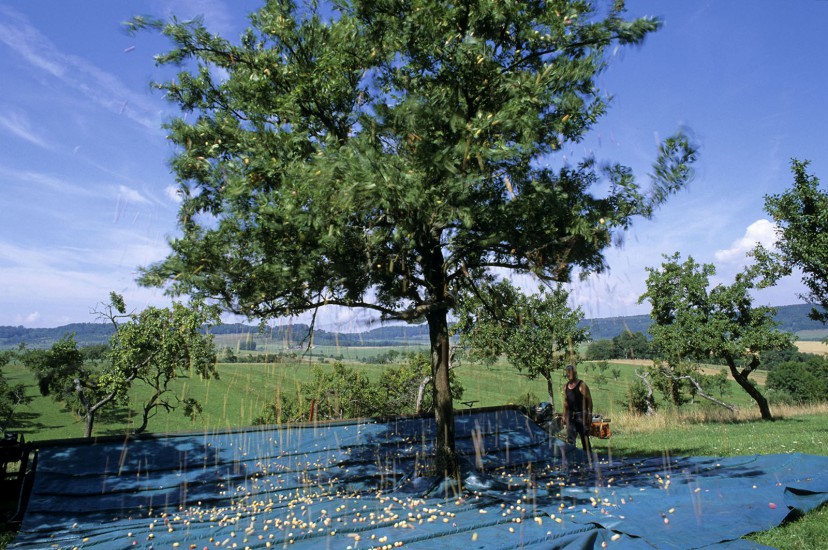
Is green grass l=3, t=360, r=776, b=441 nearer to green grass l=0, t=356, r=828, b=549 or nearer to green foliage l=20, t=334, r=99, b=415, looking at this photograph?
green grass l=0, t=356, r=828, b=549

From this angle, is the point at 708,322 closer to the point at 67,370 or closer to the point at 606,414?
the point at 606,414

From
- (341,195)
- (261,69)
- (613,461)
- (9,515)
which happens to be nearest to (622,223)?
(341,195)

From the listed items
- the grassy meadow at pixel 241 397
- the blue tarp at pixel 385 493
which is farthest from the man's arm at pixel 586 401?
the grassy meadow at pixel 241 397

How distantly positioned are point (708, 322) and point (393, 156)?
21343 mm

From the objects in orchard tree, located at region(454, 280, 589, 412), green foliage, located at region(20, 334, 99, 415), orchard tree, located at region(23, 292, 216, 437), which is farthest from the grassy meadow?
green foliage, located at region(20, 334, 99, 415)

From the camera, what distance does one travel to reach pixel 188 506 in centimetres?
790

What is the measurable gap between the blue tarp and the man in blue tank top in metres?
0.42

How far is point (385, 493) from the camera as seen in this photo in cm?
810

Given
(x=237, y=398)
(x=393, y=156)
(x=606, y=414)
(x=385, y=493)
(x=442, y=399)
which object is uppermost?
(x=393, y=156)

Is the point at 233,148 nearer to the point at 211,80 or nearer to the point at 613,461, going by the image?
the point at 211,80

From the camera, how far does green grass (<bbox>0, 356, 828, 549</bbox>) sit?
1120 cm

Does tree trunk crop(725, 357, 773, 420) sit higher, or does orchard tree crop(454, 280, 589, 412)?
orchard tree crop(454, 280, 589, 412)

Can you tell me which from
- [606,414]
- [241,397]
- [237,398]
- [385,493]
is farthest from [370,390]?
[237,398]

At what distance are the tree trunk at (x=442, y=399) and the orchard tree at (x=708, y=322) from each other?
17693 millimetres
